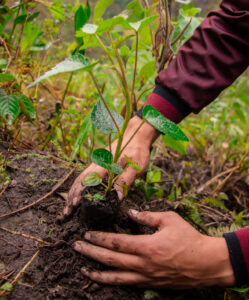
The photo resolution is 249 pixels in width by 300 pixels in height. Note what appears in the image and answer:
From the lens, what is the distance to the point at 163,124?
73cm

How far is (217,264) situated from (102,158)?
1.82ft

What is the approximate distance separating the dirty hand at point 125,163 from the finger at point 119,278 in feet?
0.90

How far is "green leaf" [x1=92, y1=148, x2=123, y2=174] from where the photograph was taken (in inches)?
31.9

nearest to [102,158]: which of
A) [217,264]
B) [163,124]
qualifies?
[163,124]

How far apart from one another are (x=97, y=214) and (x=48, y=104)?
1911 mm

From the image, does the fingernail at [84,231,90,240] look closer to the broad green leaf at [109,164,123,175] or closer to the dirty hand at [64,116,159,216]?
the dirty hand at [64,116,159,216]

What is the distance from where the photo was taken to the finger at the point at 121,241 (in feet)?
2.84

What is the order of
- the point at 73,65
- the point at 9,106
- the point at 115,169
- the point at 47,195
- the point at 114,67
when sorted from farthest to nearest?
the point at 47,195, the point at 9,106, the point at 115,169, the point at 114,67, the point at 73,65

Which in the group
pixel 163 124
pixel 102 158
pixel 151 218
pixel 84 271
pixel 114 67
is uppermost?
pixel 114 67

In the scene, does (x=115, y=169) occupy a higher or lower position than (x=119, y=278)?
higher

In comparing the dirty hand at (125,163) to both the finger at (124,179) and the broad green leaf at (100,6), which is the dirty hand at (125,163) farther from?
the broad green leaf at (100,6)

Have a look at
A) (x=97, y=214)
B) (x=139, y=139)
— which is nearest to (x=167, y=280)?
(x=97, y=214)

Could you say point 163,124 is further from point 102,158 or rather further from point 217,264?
point 217,264

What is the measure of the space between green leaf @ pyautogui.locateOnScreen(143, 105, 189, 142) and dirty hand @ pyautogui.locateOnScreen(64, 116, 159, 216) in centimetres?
34
